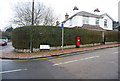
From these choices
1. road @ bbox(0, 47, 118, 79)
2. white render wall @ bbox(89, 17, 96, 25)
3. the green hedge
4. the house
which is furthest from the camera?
white render wall @ bbox(89, 17, 96, 25)

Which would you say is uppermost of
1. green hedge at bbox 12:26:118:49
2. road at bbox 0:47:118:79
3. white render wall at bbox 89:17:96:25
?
white render wall at bbox 89:17:96:25

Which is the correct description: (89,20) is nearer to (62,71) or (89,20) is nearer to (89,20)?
(89,20)

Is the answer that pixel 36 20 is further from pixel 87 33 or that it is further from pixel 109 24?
pixel 109 24

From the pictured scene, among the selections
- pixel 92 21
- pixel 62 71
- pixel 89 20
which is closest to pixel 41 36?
pixel 62 71

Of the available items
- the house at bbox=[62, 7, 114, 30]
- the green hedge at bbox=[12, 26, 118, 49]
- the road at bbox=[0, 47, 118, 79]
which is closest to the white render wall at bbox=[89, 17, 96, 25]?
the house at bbox=[62, 7, 114, 30]

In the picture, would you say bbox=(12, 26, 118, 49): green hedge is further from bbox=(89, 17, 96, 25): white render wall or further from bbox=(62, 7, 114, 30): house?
bbox=(89, 17, 96, 25): white render wall

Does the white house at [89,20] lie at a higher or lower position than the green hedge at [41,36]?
higher

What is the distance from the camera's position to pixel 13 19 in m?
25.8

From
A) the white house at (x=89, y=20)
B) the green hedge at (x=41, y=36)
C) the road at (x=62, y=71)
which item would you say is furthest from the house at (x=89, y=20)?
the road at (x=62, y=71)

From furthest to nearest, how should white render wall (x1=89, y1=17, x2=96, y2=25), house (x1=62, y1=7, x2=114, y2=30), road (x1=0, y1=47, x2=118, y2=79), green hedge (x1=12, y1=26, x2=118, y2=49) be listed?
white render wall (x1=89, y1=17, x2=96, y2=25) → house (x1=62, y1=7, x2=114, y2=30) → green hedge (x1=12, y1=26, x2=118, y2=49) → road (x1=0, y1=47, x2=118, y2=79)

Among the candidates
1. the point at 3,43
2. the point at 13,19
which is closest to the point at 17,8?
the point at 13,19

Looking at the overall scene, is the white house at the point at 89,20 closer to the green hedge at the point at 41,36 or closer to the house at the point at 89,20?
the house at the point at 89,20

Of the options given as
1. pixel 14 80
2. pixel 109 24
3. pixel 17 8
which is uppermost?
pixel 17 8

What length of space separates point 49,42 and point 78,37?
14.1ft
